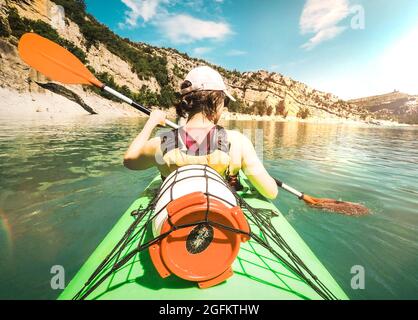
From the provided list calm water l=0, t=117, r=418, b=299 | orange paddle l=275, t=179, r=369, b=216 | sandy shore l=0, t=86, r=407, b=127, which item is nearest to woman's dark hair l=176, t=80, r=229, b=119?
calm water l=0, t=117, r=418, b=299

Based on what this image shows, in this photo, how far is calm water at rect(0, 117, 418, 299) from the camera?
3.14 meters

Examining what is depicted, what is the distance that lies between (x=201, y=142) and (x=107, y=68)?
45965mm

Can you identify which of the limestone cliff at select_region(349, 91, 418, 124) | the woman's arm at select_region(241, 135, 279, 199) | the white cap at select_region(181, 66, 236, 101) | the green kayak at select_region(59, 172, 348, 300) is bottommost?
the green kayak at select_region(59, 172, 348, 300)

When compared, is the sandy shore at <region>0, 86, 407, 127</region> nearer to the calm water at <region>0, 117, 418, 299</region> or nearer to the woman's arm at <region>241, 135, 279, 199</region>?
the calm water at <region>0, 117, 418, 299</region>

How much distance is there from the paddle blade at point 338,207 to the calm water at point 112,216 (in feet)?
0.53

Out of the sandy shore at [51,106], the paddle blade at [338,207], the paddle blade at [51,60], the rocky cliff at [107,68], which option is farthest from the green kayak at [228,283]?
the rocky cliff at [107,68]

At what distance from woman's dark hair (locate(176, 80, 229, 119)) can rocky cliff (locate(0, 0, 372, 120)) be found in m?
29.4

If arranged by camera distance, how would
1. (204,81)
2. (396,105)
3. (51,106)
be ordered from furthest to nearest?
1. (396,105)
2. (51,106)
3. (204,81)

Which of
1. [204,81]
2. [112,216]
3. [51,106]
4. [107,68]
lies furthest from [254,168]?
[107,68]

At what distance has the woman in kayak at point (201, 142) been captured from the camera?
7.21 feet

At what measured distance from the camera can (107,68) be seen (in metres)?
42.0

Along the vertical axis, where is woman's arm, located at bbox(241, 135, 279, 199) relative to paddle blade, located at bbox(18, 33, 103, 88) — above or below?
below

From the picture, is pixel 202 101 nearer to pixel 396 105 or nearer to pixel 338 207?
pixel 338 207
